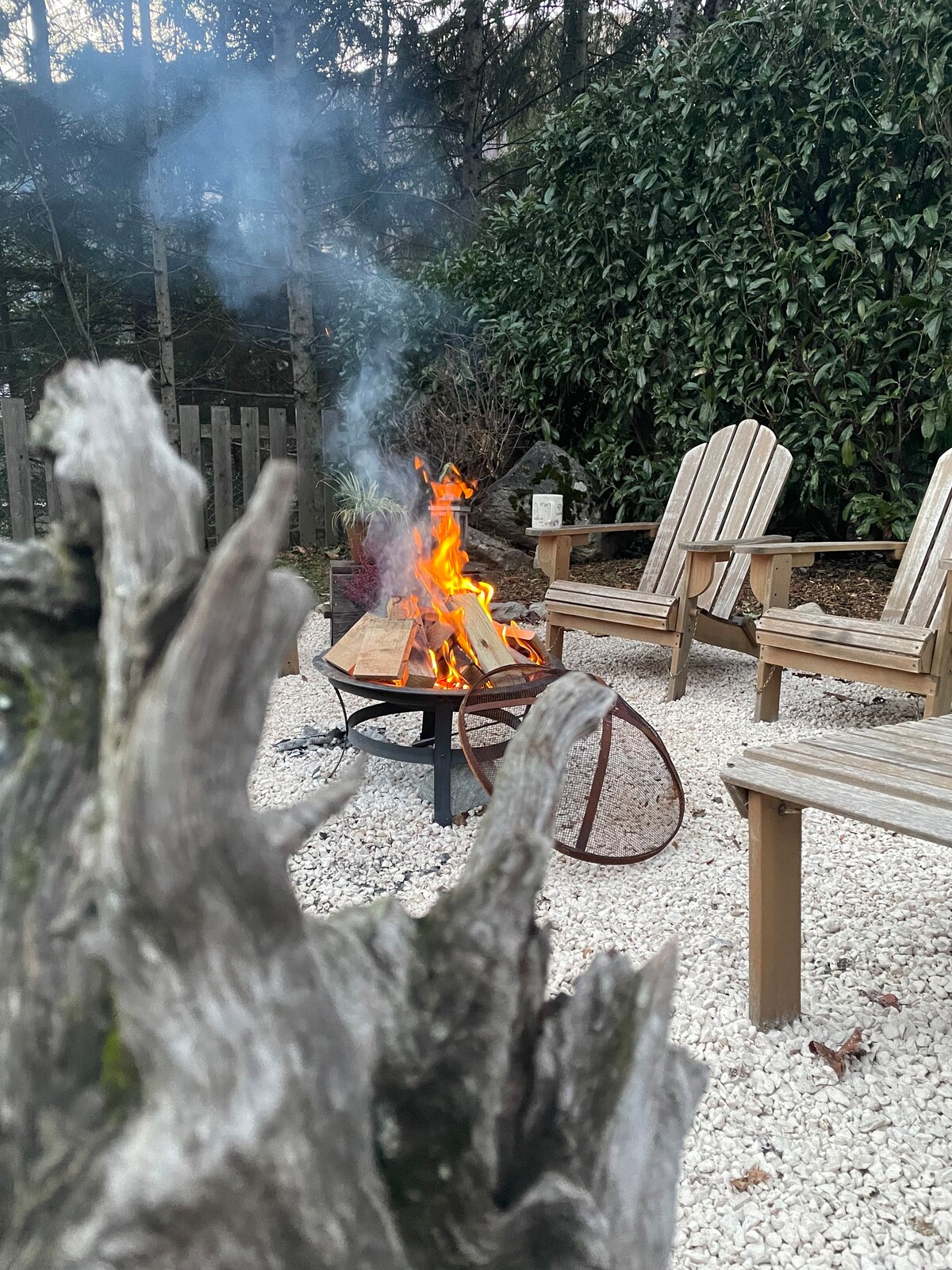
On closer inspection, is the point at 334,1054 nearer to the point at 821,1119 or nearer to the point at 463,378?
the point at 821,1119

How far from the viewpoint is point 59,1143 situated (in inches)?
24.2

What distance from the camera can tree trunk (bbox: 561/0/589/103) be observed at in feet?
30.9

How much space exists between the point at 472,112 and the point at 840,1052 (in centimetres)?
1017

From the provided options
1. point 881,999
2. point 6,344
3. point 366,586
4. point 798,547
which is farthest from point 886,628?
point 6,344

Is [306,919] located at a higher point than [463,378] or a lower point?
lower

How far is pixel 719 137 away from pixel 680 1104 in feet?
18.9

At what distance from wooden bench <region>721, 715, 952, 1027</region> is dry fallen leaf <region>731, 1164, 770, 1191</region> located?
361mm

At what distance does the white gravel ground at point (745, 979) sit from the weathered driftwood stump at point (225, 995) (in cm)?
73

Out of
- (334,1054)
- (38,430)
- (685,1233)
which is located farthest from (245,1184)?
(685,1233)

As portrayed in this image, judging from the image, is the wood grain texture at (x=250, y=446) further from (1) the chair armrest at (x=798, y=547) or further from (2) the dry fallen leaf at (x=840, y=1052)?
(2) the dry fallen leaf at (x=840, y=1052)

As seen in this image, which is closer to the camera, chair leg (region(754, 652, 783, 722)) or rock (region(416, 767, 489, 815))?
rock (region(416, 767, 489, 815))

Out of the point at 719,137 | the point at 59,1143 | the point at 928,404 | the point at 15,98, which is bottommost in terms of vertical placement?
the point at 59,1143

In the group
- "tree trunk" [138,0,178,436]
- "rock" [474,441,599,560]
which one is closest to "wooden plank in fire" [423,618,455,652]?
"rock" [474,441,599,560]

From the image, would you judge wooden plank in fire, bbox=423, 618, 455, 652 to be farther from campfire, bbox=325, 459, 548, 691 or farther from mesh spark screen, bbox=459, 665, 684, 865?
mesh spark screen, bbox=459, 665, 684, 865
